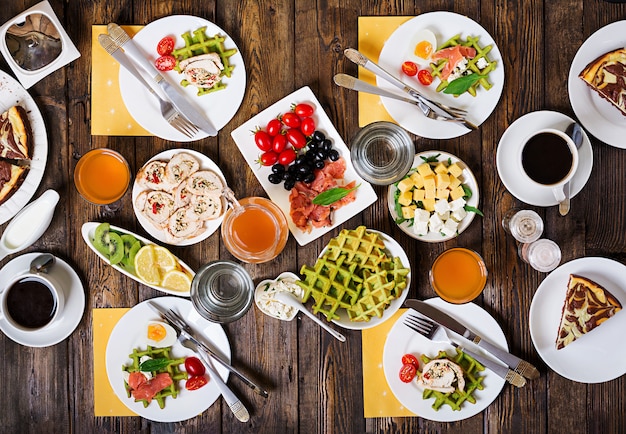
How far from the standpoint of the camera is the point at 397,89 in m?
1.86

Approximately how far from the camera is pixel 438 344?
6.21 ft

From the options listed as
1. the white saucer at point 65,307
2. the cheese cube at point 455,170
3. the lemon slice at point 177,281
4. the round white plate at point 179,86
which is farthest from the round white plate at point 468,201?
the white saucer at point 65,307

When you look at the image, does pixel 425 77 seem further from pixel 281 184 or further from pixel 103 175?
pixel 103 175

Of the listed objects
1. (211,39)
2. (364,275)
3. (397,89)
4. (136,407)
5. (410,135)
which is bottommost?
(136,407)

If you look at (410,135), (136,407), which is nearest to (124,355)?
(136,407)

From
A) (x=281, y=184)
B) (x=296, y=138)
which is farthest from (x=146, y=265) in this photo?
(x=296, y=138)

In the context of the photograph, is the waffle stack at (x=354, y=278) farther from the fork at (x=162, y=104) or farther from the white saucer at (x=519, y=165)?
the fork at (x=162, y=104)

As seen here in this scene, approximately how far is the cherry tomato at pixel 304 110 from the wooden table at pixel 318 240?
0.10 metres

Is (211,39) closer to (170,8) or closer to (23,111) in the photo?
(170,8)

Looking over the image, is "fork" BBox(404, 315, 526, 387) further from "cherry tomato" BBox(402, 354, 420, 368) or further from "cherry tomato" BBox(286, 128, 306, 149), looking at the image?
"cherry tomato" BBox(286, 128, 306, 149)

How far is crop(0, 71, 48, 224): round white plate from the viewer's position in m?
1.88

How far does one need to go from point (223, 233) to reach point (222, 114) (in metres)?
0.39

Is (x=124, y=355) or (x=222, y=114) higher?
(x=222, y=114)

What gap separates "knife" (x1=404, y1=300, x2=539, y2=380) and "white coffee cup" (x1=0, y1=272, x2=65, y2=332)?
114 centimetres
